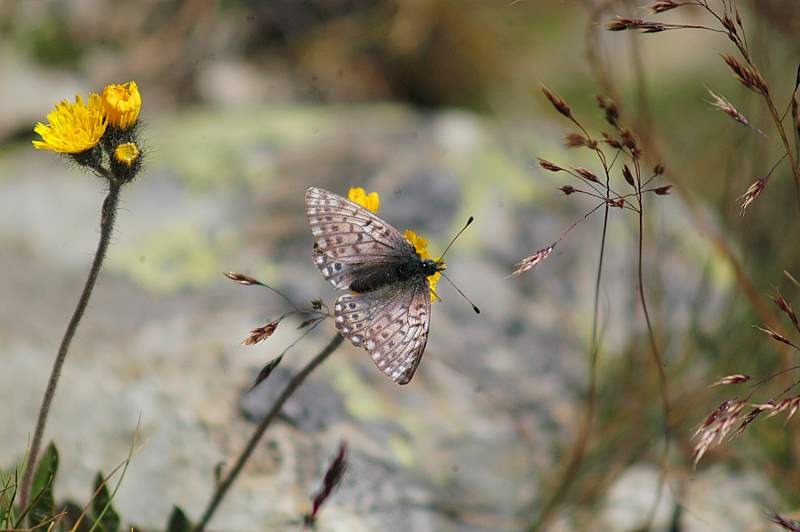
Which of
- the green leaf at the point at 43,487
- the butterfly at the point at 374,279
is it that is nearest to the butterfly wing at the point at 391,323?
the butterfly at the point at 374,279

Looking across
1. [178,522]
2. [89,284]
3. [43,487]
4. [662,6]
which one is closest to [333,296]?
[178,522]

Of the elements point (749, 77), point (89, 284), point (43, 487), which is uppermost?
point (749, 77)

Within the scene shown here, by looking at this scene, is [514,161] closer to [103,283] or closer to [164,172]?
[164,172]

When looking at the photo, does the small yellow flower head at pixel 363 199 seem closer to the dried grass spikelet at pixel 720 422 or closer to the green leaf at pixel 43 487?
the dried grass spikelet at pixel 720 422

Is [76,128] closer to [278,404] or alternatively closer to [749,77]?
[278,404]

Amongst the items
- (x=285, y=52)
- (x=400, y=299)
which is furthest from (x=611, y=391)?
(x=285, y=52)

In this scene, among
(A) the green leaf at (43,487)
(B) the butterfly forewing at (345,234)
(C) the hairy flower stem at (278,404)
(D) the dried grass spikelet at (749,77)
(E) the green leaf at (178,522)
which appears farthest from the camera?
(E) the green leaf at (178,522)
